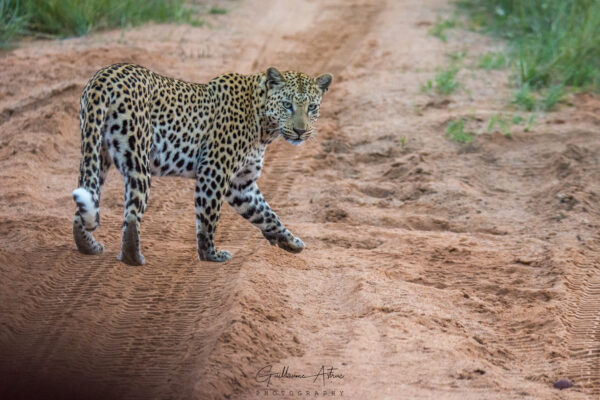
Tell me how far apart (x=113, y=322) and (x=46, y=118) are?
5134mm

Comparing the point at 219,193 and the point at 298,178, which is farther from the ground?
the point at 219,193

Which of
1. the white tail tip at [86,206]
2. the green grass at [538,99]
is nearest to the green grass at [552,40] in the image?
the green grass at [538,99]

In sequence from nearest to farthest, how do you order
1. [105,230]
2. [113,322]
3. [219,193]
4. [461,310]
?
[113,322] → [461,310] → [219,193] → [105,230]

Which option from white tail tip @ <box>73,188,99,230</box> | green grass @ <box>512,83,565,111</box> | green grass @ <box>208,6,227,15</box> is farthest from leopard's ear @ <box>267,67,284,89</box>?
green grass @ <box>208,6,227,15</box>

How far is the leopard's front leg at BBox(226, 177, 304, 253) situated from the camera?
7.54 m

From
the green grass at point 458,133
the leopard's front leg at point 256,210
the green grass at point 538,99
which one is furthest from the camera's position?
the green grass at point 538,99

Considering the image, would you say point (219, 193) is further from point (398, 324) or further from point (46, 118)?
point (46, 118)

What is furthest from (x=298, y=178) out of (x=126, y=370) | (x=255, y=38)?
(x=255, y=38)

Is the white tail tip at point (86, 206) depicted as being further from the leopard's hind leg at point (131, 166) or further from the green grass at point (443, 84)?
the green grass at point (443, 84)

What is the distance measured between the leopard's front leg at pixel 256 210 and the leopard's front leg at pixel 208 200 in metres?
0.43

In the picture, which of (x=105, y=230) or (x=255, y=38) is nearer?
(x=105, y=230)

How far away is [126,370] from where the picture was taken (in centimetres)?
538

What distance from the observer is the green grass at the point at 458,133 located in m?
10.4

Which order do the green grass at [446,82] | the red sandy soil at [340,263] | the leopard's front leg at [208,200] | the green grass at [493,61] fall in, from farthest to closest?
the green grass at [493,61] < the green grass at [446,82] < the leopard's front leg at [208,200] < the red sandy soil at [340,263]
